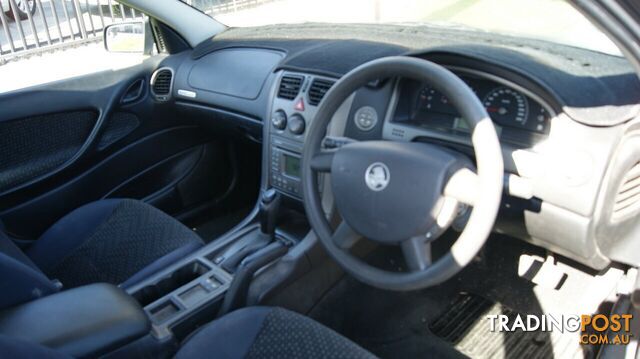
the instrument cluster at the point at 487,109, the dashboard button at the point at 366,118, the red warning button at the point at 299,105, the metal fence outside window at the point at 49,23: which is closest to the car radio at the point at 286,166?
the red warning button at the point at 299,105

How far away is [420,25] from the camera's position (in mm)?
2162

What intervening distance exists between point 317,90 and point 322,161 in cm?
52

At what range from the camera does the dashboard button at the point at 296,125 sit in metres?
1.89

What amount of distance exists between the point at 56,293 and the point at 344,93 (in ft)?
2.70

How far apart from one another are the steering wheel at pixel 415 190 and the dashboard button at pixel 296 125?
1.76 feet

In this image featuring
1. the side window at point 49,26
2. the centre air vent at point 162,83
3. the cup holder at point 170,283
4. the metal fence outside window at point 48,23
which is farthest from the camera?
the metal fence outside window at point 48,23

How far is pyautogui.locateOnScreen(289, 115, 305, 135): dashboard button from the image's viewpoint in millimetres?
1890

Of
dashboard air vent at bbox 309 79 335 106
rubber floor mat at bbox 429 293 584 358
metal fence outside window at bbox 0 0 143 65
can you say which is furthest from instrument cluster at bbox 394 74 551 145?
metal fence outside window at bbox 0 0 143 65

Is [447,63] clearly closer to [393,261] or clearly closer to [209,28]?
[393,261]

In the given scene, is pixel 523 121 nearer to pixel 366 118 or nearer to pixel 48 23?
pixel 366 118

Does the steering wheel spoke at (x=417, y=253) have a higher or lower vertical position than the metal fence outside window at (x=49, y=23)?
higher

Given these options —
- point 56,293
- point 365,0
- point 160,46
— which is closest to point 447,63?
point 56,293

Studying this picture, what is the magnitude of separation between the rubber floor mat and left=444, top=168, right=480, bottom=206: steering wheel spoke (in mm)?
944

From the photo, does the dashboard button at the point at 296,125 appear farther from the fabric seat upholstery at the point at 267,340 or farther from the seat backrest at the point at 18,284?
the seat backrest at the point at 18,284
